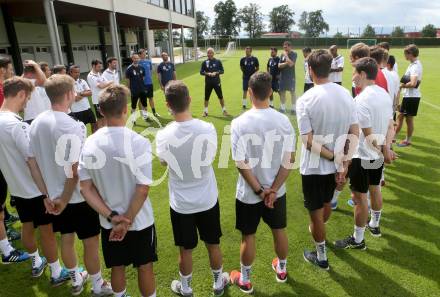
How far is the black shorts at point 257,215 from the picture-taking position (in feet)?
10.4

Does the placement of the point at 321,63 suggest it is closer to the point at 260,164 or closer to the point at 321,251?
the point at 260,164

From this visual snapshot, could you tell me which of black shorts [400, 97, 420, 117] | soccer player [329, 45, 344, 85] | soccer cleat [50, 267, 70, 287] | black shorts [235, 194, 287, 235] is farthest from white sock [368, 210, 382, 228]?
soccer player [329, 45, 344, 85]

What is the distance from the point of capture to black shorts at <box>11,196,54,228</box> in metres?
3.33

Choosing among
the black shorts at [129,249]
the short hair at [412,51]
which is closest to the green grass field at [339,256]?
the black shorts at [129,249]

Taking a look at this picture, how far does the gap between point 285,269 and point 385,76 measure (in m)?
3.44

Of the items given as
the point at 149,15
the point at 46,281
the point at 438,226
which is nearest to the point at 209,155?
the point at 46,281

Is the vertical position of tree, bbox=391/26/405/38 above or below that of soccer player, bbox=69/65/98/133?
above

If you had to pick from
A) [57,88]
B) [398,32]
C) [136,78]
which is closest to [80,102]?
[136,78]

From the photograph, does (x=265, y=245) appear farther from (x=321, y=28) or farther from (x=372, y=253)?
(x=321, y=28)

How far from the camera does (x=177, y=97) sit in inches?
108

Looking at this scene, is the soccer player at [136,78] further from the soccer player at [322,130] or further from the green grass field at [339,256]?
the soccer player at [322,130]

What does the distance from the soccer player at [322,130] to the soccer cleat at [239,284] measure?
34.3 inches

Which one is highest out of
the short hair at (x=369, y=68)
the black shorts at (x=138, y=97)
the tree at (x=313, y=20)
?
the tree at (x=313, y=20)

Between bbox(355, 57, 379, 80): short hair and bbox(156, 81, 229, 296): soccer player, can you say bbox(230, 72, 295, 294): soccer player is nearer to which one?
bbox(156, 81, 229, 296): soccer player
